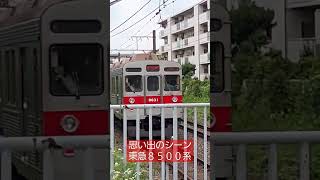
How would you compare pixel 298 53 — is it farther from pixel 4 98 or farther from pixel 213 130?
pixel 4 98

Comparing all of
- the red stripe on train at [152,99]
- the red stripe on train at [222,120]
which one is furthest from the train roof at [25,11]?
the red stripe on train at [152,99]

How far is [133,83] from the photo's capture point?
14.6 ft

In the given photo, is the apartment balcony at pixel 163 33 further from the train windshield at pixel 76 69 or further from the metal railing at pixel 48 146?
the metal railing at pixel 48 146

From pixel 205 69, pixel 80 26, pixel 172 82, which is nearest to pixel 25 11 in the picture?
pixel 80 26

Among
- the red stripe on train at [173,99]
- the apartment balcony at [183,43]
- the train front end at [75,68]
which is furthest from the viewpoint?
the red stripe on train at [173,99]

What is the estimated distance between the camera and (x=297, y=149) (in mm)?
2627

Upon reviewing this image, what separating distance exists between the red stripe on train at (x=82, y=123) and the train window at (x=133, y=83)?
1707 millimetres

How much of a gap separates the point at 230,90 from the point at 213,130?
8.1 inches

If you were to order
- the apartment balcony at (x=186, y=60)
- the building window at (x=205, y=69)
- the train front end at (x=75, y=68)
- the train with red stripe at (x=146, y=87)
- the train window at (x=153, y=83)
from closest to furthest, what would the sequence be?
the train front end at (x=75, y=68) → the building window at (x=205, y=69) → the apartment balcony at (x=186, y=60) → the train with red stripe at (x=146, y=87) → the train window at (x=153, y=83)

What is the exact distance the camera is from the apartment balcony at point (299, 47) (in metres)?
2.33

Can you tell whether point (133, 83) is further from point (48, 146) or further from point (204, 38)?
point (48, 146)

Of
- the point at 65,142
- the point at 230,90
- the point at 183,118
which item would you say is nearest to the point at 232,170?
the point at 230,90

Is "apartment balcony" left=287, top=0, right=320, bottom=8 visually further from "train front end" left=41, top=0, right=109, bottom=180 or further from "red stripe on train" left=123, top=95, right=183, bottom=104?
"red stripe on train" left=123, top=95, right=183, bottom=104

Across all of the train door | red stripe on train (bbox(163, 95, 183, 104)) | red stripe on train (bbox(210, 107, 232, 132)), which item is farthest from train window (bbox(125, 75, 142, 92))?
red stripe on train (bbox(210, 107, 232, 132))
